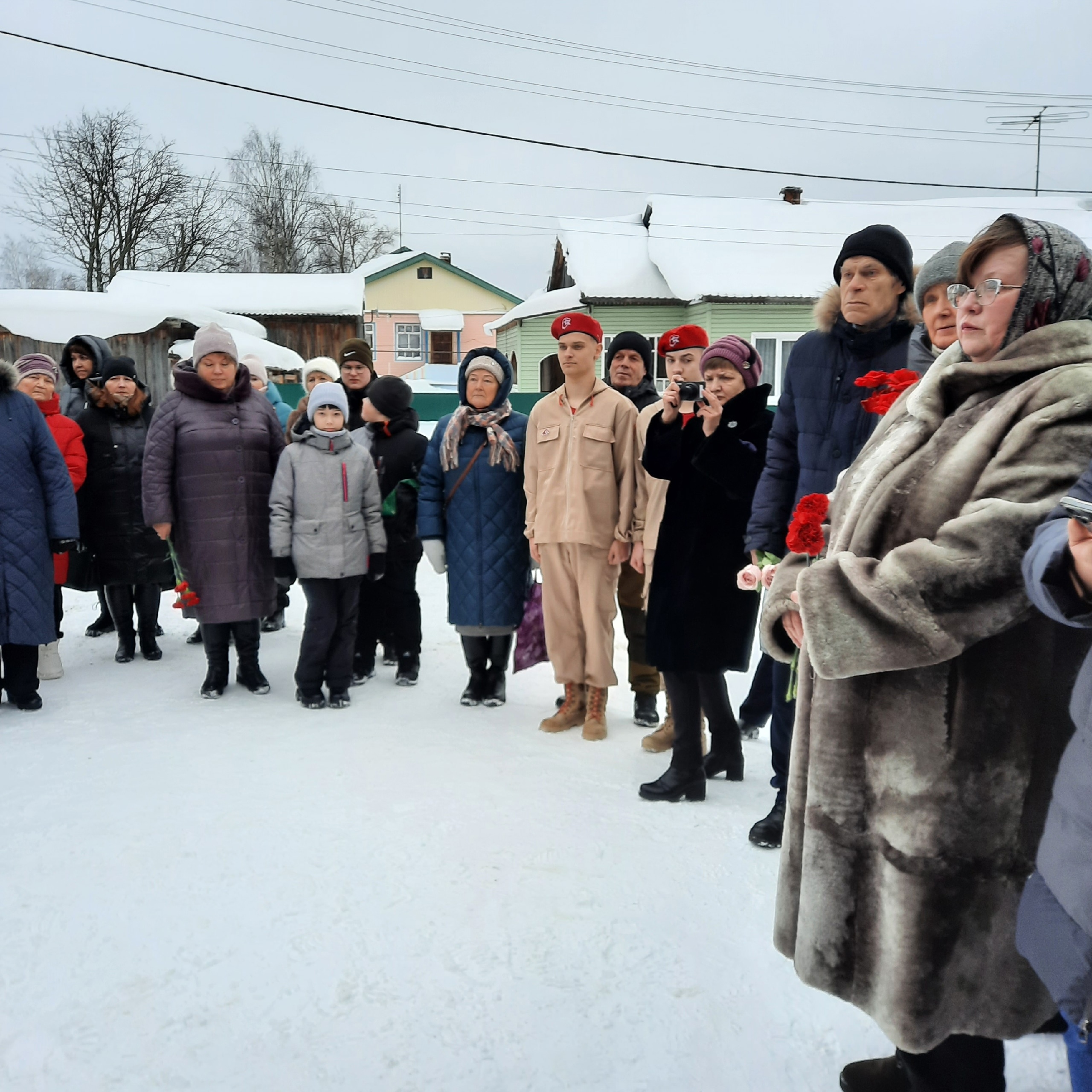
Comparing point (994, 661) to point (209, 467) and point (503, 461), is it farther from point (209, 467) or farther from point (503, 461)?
point (209, 467)

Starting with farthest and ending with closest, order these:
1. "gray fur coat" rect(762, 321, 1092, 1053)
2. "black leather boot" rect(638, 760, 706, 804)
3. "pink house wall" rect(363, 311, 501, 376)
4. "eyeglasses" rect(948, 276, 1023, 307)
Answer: "pink house wall" rect(363, 311, 501, 376), "black leather boot" rect(638, 760, 706, 804), "eyeglasses" rect(948, 276, 1023, 307), "gray fur coat" rect(762, 321, 1092, 1053)

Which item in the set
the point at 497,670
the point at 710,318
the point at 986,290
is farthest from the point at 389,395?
the point at 710,318

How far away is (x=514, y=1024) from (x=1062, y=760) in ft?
4.80

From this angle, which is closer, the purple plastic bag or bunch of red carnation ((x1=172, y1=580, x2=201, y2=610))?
the purple plastic bag

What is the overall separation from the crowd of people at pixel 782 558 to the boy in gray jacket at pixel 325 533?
0.8 inches

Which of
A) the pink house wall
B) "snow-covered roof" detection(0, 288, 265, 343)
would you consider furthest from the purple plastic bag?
the pink house wall

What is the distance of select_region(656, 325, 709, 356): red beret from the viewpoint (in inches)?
149

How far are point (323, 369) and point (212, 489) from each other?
172 cm

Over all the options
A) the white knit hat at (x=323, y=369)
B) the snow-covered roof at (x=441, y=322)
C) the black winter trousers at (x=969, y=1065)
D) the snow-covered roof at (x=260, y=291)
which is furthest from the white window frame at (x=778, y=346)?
the black winter trousers at (x=969, y=1065)

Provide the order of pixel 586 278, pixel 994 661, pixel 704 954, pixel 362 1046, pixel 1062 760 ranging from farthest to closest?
pixel 586 278, pixel 704 954, pixel 362 1046, pixel 994 661, pixel 1062 760

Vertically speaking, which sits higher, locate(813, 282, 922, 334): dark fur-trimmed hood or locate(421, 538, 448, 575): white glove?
locate(813, 282, 922, 334): dark fur-trimmed hood

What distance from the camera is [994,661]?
1.46m

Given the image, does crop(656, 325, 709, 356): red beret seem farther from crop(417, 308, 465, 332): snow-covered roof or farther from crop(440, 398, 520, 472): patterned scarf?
crop(417, 308, 465, 332): snow-covered roof

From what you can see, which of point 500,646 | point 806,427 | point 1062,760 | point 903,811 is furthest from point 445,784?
point 1062,760
